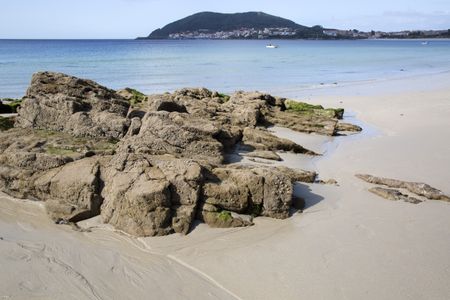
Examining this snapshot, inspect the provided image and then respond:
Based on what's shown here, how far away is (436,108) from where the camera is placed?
73.3ft

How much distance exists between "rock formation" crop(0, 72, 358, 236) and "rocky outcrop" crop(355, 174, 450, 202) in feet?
5.03

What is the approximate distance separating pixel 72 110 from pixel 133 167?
5.04m

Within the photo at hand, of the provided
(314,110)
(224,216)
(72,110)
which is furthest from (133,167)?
(314,110)

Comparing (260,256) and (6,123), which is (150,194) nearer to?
(260,256)

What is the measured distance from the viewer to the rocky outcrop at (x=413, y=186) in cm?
996

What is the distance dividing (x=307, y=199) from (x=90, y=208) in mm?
4416

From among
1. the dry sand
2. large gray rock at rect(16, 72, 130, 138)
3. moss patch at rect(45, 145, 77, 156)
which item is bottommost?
the dry sand

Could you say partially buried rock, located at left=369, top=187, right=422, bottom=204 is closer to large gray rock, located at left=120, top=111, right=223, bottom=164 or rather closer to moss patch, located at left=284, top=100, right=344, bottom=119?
large gray rock, located at left=120, top=111, right=223, bottom=164

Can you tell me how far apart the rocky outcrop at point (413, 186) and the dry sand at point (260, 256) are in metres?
0.30

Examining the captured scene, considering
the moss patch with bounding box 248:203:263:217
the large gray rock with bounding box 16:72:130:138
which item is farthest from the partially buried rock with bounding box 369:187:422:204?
the large gray rock with bounding box 16:72:130:138

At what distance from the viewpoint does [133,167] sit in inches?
355

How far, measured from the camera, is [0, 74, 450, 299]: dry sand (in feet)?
21.3

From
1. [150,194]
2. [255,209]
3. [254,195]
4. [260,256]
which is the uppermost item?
[150,194]

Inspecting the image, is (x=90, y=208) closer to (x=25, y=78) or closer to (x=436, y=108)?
(x=436, y=108)
